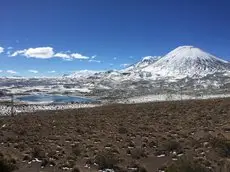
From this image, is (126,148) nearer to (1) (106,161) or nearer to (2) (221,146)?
(1) (106,161)

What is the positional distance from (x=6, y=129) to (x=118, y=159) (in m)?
19.4

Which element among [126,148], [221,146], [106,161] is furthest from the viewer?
[126,148]

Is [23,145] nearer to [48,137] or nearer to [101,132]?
[48,137]

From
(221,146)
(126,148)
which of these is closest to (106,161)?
(126,148)

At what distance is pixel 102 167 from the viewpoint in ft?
56.2

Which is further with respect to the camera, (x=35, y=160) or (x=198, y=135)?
(x=198, y=135)

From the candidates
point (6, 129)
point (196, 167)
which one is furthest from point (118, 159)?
point (6, 129)

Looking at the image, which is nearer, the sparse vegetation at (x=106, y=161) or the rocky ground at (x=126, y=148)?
the rocky ground at (x=126, y=148)

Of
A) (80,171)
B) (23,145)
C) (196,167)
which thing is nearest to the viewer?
(196,167)

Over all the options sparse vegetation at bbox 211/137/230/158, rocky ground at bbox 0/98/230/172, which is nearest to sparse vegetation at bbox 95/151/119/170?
rocky ground at bbox 0/98/230/172

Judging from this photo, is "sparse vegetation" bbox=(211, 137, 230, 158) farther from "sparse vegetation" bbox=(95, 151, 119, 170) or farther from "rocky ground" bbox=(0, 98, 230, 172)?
"sparse vegetation" bbox=(95, 151, 119, 170)

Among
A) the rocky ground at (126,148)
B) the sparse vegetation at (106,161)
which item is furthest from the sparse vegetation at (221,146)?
the sparse vegetation at (106,161)

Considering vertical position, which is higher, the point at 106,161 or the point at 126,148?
the point at 106,161

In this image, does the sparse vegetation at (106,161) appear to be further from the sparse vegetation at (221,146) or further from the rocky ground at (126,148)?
the sparse vegetation at (221,146)
